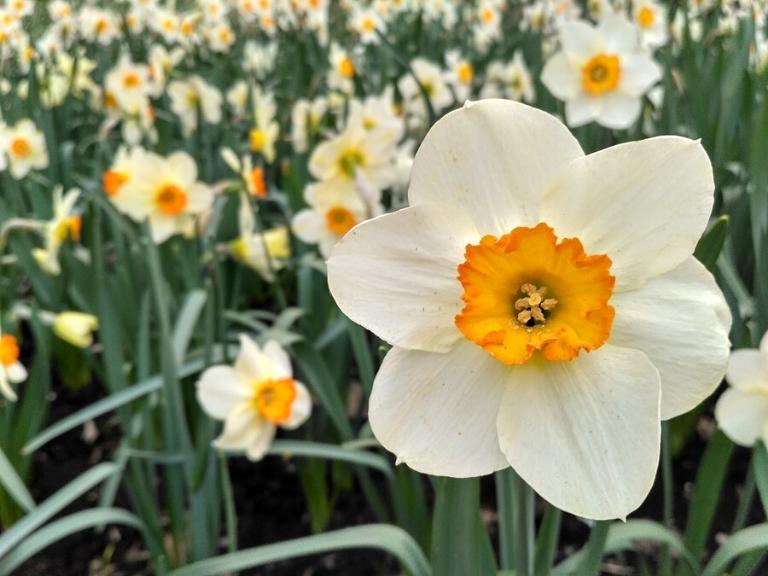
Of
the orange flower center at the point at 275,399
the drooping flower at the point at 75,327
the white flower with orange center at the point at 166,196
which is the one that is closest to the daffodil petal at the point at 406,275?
the orange flower center at the point at 275,399

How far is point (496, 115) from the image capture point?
0.71 metres

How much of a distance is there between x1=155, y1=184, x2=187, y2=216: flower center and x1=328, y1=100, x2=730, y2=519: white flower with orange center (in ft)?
5.47

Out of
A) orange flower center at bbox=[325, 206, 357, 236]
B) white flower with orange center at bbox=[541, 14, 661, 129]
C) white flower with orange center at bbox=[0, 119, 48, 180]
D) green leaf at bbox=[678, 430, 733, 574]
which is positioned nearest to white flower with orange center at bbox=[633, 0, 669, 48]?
white flower with orange center at bbox=[541, 14, 661, 129]

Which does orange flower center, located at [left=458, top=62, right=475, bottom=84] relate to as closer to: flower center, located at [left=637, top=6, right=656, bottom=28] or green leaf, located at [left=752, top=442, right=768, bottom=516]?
flower center, located at [left=637, top=6, right=656, bottom=28]

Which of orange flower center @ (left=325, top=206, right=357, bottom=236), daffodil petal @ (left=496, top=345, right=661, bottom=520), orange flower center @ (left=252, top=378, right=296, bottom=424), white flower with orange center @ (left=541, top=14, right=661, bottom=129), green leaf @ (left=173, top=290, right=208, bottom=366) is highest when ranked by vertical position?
daffodil petal @ (left=496, top=345, right=661, bottom=520)

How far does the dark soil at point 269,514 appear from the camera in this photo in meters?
1.90

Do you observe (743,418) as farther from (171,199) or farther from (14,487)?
(171,199)

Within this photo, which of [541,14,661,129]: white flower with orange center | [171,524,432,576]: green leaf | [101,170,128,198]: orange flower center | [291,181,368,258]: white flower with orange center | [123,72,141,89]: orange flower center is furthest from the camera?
[123,72,141,89]: orange flower center

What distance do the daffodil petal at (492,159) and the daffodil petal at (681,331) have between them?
13cm

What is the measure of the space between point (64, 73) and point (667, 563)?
12.9 ft

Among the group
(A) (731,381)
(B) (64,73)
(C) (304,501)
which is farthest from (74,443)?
(B) (64,73)

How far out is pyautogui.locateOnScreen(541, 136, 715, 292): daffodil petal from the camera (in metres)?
0.69

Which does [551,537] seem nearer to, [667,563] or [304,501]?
[667,563]

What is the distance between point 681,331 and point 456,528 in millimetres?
374
